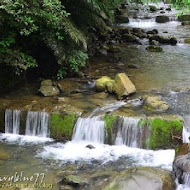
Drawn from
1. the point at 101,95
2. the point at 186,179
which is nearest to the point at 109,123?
the point at 101,95

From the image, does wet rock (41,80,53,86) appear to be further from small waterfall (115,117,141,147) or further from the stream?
small waterfall (115,117,141,147)

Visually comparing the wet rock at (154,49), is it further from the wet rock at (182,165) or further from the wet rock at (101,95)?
the wet rock at (182,165)

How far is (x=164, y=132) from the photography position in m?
6.75

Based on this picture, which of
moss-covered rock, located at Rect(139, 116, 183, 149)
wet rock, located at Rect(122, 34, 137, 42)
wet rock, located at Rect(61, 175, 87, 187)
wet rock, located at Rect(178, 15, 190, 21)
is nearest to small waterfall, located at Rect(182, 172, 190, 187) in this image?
moss-covered rock, located at Rect(139, 116, 183, 149)

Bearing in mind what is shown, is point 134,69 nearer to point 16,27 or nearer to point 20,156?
point 16,27

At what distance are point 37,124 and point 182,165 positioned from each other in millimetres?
3648

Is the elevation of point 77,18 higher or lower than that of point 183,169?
higher

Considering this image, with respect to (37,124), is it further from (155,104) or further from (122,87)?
(155,104)

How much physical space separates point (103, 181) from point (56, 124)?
2.23 m

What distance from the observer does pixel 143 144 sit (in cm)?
689

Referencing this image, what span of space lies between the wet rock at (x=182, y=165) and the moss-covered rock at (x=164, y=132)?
591 millimetres

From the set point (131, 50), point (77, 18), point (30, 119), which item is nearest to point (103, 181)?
point (30, 119)

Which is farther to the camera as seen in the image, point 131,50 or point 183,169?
point 131,50

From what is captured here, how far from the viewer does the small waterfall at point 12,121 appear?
25.2 feet
